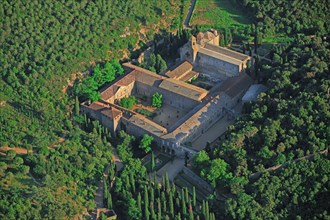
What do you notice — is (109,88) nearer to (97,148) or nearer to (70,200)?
(97,148)

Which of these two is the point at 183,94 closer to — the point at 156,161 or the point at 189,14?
the point at 156,161

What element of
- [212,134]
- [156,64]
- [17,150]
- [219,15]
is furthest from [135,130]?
[219,15]

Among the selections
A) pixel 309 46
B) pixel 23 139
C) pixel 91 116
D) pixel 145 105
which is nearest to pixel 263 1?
pixel 309 46

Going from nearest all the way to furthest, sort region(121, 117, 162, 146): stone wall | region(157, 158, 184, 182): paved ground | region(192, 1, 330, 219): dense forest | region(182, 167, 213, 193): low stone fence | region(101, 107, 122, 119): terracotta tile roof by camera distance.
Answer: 1. region(192, 1, 330, 219): dense forest
2. region(182, 167, 213, 193): low stone fence
3. region(157, 158, 184, 182): paved ground
4. region(121, 117, 162, 146): stone wall
5. region(101, 107, 122, 119): terracotta tile roof

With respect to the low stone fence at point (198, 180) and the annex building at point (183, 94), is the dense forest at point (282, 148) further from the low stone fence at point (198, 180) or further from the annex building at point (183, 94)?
the annex building at point (183, 94)

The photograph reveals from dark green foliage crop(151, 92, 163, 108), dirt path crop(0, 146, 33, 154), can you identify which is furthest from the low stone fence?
dirt path crop(0, 146, 33, 154)

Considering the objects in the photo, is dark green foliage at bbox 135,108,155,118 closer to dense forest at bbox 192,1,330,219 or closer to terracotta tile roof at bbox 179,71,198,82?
terracotta tile roof at bbox 179,71,198,82
